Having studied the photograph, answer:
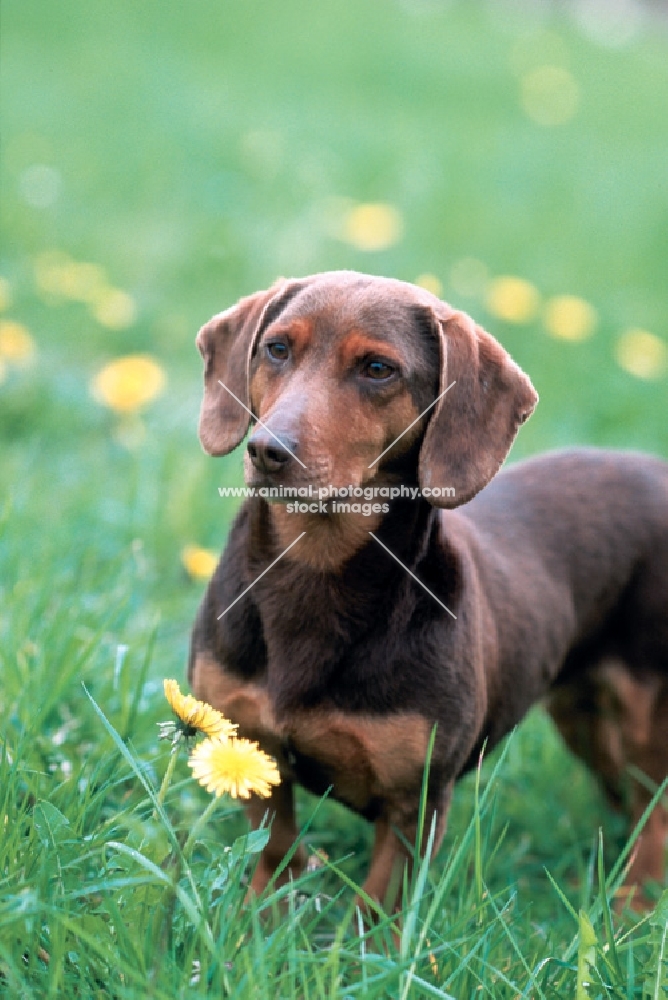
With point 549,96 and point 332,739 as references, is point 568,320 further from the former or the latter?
point 549,96

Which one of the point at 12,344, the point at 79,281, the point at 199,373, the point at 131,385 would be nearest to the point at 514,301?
the point at 199,373

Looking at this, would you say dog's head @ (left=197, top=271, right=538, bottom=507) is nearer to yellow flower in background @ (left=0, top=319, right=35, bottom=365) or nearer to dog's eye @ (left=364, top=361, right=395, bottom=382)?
dog's eye @ (left=364, top=361, right=395, bottom=382)

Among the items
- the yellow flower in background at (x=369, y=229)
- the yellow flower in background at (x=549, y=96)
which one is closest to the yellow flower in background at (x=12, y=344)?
the yellow flower in background at (x=369, y=229)

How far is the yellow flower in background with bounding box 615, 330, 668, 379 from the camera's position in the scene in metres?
5.71

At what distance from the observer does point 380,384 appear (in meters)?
2.59

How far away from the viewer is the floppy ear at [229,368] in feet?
9.23

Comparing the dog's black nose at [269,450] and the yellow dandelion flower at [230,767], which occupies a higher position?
the dog's black nose at [269,450]

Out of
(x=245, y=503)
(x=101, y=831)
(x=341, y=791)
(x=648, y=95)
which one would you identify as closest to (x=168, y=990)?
(x=101, y=831)

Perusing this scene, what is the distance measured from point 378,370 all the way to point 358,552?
0.43 metres

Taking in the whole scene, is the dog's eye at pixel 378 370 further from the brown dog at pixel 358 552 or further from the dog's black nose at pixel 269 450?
the dog's black nose at pixel 269 450

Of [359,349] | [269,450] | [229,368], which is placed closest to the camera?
[269,450]

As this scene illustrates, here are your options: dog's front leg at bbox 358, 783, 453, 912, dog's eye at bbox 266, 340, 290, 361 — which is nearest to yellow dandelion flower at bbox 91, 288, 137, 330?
dog's eye at bbox 266, 340, 290, 361

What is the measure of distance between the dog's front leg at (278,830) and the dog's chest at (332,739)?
0.37ft

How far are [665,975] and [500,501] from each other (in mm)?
1450
